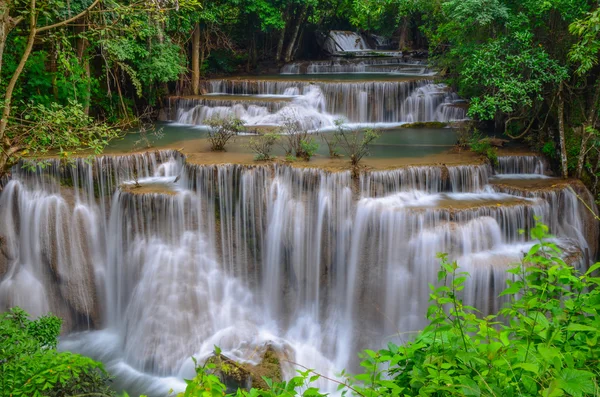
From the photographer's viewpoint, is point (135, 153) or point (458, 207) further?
point (135, 153)

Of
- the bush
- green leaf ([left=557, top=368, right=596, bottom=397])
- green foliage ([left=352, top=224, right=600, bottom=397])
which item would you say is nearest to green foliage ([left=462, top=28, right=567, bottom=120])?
the bush

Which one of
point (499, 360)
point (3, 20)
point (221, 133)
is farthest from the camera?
point (221, 133)

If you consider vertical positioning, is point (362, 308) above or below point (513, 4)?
below

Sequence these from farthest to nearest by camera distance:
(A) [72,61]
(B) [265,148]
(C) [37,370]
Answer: (A) [72,61] < (B) [265,148] < (C) [37,370]

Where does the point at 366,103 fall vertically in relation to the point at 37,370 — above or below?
above

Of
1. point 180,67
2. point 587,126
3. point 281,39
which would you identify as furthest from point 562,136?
point 281,39

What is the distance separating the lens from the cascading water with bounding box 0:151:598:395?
351 inches

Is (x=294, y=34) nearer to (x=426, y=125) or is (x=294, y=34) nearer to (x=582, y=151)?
(x=426, y=125)

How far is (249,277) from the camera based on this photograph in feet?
31.9

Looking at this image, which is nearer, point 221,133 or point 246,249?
point 246,249

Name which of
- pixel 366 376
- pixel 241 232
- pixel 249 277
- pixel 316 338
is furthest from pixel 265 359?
pixel 366 376

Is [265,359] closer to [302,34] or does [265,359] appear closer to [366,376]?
[366,376]

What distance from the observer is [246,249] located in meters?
9.69

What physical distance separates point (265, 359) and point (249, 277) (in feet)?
5.79
